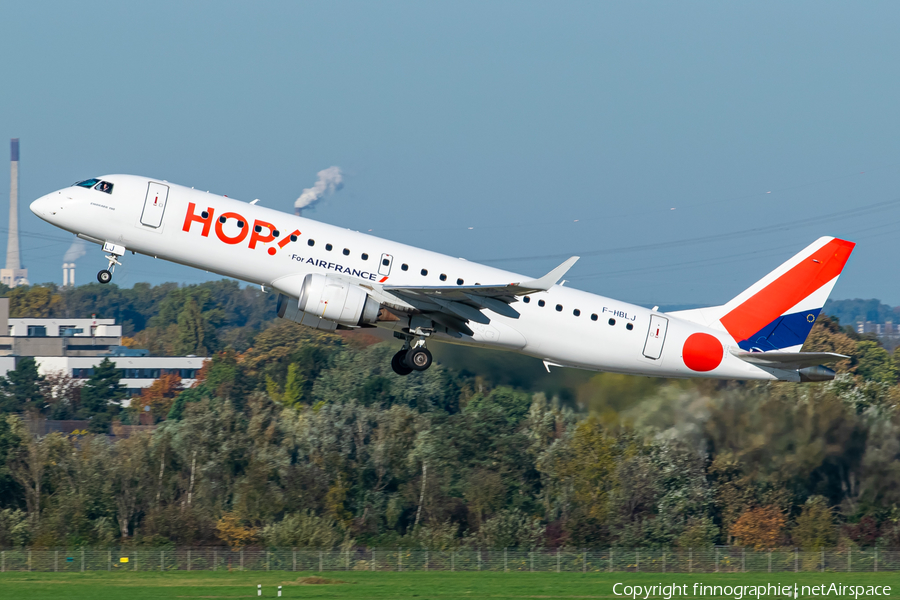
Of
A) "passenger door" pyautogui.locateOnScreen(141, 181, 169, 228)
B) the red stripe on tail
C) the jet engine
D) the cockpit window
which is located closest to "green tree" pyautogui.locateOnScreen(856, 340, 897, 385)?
the red stripe on tail

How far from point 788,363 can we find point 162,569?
1196 inches

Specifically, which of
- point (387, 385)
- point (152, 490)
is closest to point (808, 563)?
point (152, 490)

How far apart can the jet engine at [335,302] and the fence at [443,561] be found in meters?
21.4

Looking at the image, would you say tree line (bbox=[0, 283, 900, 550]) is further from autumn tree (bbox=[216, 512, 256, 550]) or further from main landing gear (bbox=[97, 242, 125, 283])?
main landing gear (bbox=[97, 242, 125, 283])

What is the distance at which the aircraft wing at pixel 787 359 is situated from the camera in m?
36.7

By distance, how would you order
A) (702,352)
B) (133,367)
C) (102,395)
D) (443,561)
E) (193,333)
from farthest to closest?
(193,333)
(133,367)
(102,395)
(443,561)
(702,352)

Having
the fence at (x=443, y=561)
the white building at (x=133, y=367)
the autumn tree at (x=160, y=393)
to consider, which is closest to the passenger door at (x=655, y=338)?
the fence at (x=443, y=561)

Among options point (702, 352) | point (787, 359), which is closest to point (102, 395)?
point (702, 352)

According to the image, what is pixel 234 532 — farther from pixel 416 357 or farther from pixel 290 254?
pixel 290 254

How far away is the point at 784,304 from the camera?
40375mm

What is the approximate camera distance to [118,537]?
71625mm

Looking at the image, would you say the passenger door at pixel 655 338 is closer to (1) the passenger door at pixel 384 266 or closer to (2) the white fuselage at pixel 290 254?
(2) the white fuselage at pixel 290 254

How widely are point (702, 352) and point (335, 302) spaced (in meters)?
13.2

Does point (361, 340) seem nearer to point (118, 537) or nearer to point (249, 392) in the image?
point (118, 537)
